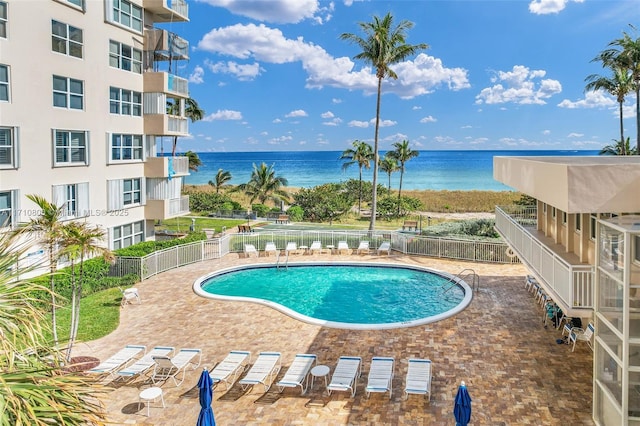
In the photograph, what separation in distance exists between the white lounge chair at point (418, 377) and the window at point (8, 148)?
57.1 feet

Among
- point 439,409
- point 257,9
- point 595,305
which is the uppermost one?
point 257,9

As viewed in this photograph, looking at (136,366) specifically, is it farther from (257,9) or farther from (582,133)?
(582,133)

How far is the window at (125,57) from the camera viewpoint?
2489 centimetres

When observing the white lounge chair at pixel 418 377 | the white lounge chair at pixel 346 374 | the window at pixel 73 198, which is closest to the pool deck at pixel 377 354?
the white lounge chair at pixel 346 374

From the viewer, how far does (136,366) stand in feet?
39.7

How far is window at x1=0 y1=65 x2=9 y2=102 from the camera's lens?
1888cm

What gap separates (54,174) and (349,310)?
14.4 m

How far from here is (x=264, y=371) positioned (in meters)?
11.8

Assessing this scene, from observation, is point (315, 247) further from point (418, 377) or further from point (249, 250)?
point (418, 377)

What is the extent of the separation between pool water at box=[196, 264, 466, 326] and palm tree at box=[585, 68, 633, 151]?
25379 millimetres

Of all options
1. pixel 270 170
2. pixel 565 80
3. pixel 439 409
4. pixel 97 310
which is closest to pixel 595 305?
pixel 439 409

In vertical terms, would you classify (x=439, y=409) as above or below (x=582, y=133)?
below

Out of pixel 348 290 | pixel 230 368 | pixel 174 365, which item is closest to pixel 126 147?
pixel 348 290

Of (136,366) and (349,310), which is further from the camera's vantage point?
(349,310)
